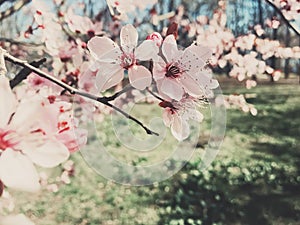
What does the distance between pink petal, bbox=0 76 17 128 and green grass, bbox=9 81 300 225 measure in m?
2.71

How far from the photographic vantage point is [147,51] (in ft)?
1.75

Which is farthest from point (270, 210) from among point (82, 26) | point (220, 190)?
point (82, 26)

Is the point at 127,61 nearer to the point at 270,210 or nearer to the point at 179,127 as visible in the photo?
the point at 179,127

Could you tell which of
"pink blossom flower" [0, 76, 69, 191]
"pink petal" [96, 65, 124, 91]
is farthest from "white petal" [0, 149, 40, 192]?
"pink petal" [96, 65, 124, 91]

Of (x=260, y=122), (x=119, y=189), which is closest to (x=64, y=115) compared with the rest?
(x=119, y=189)

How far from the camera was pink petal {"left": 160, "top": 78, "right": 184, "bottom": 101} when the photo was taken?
526 millimetres

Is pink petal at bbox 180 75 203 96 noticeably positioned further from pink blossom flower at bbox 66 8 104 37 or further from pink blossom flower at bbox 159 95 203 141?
pink blossom flower at bbox 66 8 104 37

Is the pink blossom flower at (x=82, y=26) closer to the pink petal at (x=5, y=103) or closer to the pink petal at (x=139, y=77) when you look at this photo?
the pink petal at (x=139, y=77)

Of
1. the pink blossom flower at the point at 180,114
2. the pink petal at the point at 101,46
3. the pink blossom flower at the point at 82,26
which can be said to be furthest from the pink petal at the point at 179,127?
the pink blossom flower at the point at 82,26

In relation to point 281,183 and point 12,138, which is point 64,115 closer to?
point 12,138

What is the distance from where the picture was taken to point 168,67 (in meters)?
0.54

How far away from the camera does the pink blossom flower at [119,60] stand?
1.73ft

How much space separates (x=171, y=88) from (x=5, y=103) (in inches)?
8.6

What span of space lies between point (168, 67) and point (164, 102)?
37 mm
